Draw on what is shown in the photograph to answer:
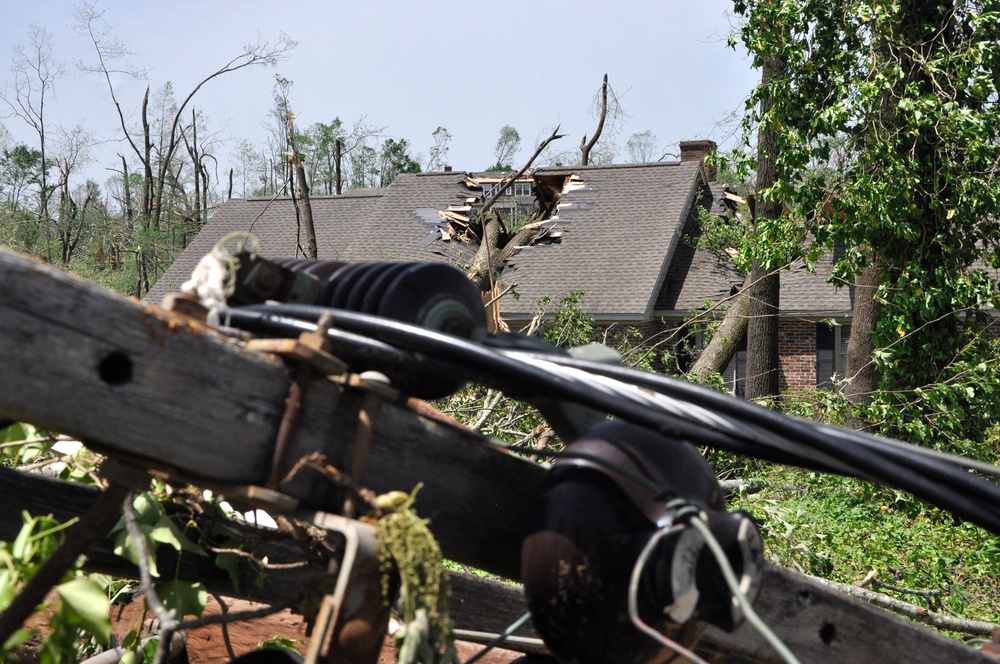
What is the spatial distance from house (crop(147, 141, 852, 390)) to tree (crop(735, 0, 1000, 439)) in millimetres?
8538

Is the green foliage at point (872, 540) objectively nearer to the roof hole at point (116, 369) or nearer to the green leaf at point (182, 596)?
the green leaf at point (182, 596)

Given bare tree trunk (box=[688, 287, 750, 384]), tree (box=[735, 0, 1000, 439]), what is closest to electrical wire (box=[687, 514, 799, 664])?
tree (box=[735, 0, 1000, 439])

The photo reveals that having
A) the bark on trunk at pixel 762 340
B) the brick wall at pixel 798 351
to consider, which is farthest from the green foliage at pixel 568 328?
the brick wall at pixel 798 351

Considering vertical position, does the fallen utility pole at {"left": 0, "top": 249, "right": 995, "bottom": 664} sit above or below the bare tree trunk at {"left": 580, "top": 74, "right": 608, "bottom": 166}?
below

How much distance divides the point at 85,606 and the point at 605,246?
82.8 ft

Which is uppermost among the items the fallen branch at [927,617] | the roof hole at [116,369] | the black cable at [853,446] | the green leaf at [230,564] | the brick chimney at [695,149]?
the brick chimney at [695,149]

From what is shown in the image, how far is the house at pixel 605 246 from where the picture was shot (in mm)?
23484

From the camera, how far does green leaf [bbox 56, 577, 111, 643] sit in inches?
60.3

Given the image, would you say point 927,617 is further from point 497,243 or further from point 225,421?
point 497,243

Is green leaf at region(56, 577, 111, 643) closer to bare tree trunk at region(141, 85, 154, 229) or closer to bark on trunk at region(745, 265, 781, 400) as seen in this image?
bark on trunk at region(745, 265, 781, 400)

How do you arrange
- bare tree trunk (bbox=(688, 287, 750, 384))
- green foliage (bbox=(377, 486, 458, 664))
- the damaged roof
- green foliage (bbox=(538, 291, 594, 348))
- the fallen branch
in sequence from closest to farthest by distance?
green foliage (bbox=(377, 486, 458, 664))
the fallen branch
green foliage (bbox=(538, 291, 594, 348))
bare tree trunk (bbox=(688, 287, 750, 384))
the damaged roof

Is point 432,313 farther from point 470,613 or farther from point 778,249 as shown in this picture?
point 778,249

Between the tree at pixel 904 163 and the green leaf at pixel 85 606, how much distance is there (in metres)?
10.3

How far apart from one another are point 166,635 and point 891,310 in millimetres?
11968
